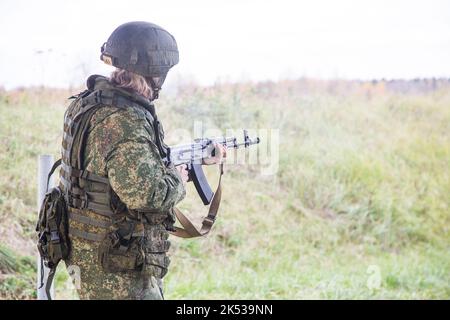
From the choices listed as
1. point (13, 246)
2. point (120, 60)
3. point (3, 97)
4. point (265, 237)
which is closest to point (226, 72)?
point (265, 237)

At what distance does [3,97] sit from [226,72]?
196 centimetres

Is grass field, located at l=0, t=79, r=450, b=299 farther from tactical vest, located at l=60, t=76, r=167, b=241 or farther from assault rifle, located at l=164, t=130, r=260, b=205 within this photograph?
tactical vest, located at l=60, t=76, r=167, b=241

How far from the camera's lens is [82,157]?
2.34m

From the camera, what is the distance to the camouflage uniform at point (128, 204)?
2234 millimetres

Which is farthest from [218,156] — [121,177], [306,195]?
[306,195]

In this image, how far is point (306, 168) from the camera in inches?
233

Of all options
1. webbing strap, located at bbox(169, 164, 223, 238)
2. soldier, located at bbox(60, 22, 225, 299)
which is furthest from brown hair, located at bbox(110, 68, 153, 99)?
webbing strap, located at bbox(169, 164, 223, 238)

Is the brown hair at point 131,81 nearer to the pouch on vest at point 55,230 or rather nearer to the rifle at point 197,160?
the rifle at point 197,160

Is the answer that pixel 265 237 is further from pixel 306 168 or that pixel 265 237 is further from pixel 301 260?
pixel 306 168

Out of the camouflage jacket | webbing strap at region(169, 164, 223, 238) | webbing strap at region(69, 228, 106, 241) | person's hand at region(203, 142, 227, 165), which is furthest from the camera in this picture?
webbing strap at region(169, 164, 223, 238)

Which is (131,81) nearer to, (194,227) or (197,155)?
(197,155)

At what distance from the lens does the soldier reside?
2250 mm

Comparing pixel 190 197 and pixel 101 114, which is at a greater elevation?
pixel 101 114

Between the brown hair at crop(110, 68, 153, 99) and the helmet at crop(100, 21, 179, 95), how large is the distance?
23mm
